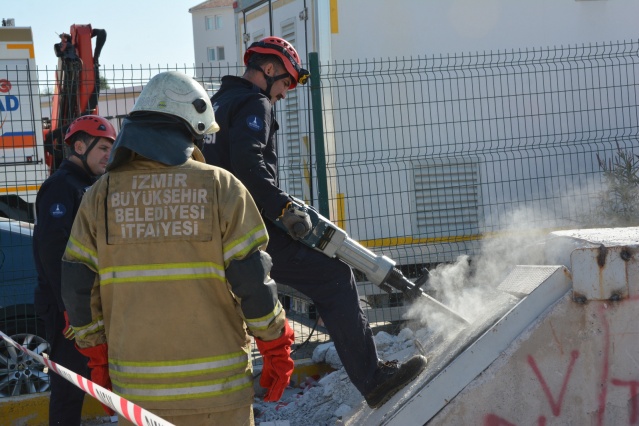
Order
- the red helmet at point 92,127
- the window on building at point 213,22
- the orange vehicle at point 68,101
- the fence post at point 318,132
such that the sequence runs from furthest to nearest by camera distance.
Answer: the window on building at point 213,22
the fence post at point 318,132
the orange vehicle at point 68,101
the red helmet at point 92,127

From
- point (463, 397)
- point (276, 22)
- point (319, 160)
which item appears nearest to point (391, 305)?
point (319, 160)

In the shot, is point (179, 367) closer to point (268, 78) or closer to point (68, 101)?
point (268, 78)

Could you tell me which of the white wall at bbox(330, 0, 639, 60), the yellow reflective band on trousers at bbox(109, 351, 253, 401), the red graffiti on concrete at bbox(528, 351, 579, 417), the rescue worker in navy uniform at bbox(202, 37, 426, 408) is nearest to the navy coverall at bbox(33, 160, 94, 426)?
the rescue worker in navy uniform at bbox(202, 37, 426, 408)

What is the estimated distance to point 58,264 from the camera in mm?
4473

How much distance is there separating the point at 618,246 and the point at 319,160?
138 inches

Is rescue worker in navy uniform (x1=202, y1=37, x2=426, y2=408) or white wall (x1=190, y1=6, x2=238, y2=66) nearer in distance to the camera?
rescue worker in navy uniform (x1=202, y1=37, x2=426, y2=408)

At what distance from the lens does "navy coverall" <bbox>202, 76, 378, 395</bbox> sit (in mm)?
4184

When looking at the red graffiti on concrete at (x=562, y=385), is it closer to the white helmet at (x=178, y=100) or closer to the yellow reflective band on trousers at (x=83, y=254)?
the white helmet at (x=178, y=100)

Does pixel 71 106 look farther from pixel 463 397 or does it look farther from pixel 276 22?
pixel 463 397

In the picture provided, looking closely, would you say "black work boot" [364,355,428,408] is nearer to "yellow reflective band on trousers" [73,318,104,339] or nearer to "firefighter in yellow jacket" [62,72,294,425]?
"firefighter in yellow jacket" [62,72,294,425]

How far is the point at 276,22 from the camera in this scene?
8477mm

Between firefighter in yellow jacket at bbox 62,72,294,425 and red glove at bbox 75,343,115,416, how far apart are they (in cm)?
15

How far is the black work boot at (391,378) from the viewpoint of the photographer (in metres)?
4.17

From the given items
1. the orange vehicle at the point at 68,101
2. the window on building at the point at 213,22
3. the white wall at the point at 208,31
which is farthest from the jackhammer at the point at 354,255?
the window on building at the point at 213,22
